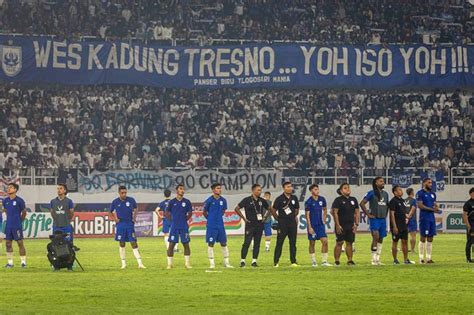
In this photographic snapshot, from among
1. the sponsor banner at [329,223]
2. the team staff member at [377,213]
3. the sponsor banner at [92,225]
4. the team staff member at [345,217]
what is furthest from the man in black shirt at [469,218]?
the sponsor banner at [92,225]

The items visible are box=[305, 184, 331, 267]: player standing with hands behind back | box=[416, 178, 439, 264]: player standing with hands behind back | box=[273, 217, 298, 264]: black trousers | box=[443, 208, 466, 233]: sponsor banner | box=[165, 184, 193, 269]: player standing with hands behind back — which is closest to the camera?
box=[165, 184, 193, 269]: player standing with hands behind back

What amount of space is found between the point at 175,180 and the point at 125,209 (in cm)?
2055

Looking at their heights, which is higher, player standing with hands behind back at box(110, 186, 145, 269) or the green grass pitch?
player standing with hands behind back at box(110, 186, 145, 269)

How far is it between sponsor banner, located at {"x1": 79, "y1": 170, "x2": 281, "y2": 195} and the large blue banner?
17.9ft

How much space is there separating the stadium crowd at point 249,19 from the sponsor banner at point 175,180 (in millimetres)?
8246

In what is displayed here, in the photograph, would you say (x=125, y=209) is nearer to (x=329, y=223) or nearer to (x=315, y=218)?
(x=315, y=218)

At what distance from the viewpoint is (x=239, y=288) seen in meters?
23.1

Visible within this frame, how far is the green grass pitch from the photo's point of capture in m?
19.4

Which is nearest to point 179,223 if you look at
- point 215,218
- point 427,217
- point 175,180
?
point 215,218

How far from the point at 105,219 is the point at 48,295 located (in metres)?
26.8

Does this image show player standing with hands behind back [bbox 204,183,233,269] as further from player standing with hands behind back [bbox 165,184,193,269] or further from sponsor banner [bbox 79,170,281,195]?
sponsor banner [bbox 79,170,281,195]

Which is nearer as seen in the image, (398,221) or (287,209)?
(287,209)

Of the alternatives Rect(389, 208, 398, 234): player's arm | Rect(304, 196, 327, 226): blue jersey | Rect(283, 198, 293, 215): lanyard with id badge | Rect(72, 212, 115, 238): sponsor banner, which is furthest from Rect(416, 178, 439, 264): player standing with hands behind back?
Rect(72, 212, 115, 238): sponsor banner

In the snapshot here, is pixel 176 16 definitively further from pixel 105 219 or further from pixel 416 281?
pixel 416 281
